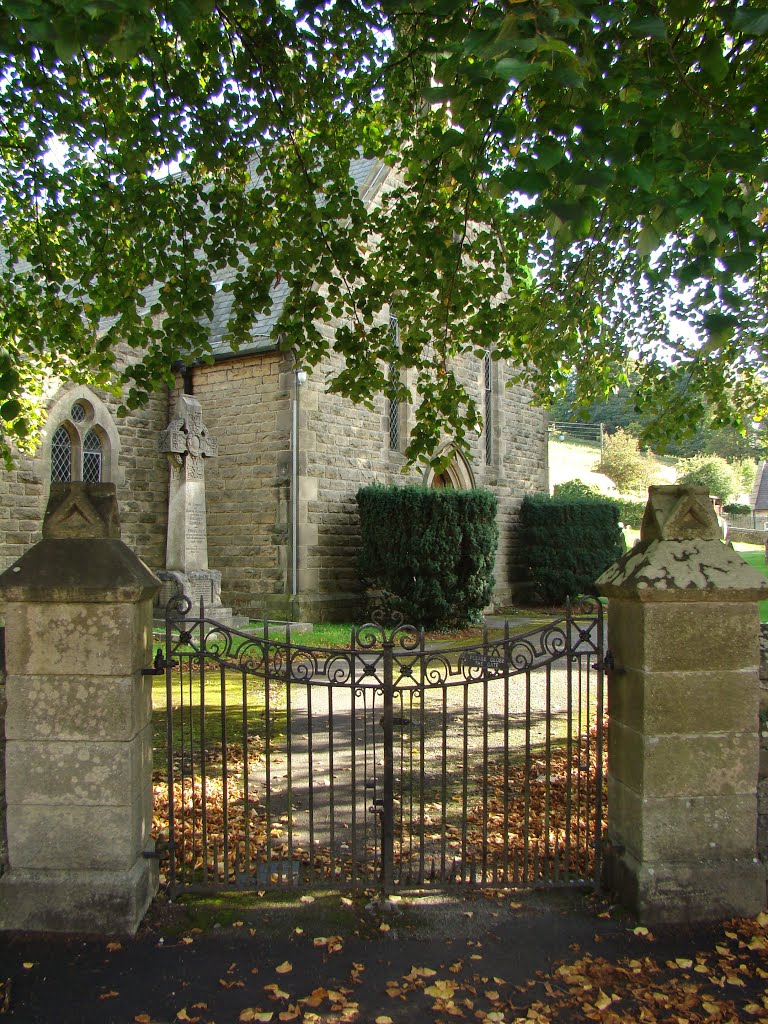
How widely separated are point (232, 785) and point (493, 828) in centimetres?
199

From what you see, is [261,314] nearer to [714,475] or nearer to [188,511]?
[188,511]

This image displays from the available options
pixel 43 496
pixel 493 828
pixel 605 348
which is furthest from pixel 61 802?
pixel 43 496

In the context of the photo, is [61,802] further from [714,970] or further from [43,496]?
[43,496]

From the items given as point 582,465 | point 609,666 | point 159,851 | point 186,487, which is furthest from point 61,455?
point 582,465

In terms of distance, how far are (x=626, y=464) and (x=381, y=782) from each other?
132 feet

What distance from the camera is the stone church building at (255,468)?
534 inches

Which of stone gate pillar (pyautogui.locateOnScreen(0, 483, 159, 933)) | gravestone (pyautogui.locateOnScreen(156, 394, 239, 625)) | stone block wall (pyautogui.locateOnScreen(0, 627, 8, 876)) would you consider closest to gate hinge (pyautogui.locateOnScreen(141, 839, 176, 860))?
stone gate pillar (pyautogui.locateOnScreen(0, 483, 159, 933))

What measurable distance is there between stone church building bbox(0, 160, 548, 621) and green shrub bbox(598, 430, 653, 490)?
99.6ft

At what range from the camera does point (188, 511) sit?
13.2m

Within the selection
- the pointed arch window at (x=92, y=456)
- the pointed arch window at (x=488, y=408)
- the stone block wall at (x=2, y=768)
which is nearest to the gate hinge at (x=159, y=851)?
the stone block wall at (x=2, y=768)

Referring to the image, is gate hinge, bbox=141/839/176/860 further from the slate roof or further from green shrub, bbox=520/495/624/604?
the slate roof

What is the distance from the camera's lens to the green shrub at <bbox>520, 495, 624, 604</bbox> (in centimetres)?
1817

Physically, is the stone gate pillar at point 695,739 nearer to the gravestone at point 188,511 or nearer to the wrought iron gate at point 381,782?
the wrought iron gate at point 381,782

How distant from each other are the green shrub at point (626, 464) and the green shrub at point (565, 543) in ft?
83.0
